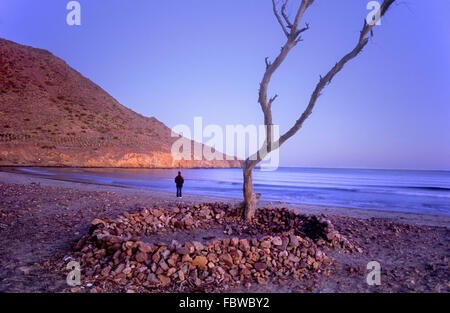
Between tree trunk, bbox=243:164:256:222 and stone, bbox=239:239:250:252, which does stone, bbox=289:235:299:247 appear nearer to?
stone, bbox=239:239:250:252

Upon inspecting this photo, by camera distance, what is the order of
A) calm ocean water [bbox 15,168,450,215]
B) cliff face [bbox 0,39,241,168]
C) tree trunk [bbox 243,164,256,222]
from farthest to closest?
cliff face [bbox 0,39,241,168] → calm ocean water [bbox 15,168,450,215] → tree trunk [bbox 243,164,256,222]

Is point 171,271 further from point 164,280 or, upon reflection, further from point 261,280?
point 261,280

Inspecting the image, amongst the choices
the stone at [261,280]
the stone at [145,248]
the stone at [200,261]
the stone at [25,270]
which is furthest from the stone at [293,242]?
the stone at [25,270]

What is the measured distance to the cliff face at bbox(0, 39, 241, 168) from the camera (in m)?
42.9

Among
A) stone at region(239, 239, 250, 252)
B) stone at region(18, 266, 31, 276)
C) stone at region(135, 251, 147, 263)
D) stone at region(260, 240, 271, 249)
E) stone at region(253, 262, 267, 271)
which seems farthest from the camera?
stone at region(260, 240, 271, 249)

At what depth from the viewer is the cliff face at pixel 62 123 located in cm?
4294

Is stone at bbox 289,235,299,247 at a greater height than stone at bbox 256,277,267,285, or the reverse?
stone at bbox 289,235,299,247

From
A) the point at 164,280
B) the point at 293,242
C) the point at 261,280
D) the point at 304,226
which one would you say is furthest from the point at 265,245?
the point at 304,226

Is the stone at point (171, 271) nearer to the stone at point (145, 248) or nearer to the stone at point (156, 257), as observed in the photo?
the stone at point (156, 257)

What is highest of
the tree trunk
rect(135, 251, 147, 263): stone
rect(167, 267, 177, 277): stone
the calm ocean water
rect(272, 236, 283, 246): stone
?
the tree trunk

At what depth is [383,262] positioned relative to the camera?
5246 millimetres

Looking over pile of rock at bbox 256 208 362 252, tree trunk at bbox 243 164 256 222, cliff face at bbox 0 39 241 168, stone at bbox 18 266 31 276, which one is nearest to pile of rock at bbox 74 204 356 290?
stone at bbox 18 266 31 276
